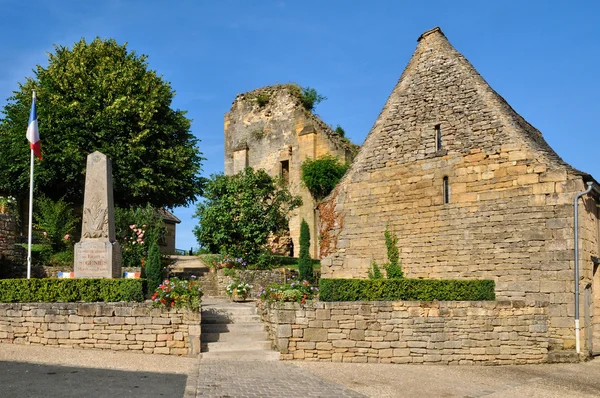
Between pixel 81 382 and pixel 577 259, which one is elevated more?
pixel 577 259

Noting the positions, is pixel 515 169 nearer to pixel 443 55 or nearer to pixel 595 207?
pixel 595 207

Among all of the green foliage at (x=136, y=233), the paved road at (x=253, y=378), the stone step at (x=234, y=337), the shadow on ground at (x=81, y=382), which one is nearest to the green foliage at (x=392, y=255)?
the paved road at (x=253, y=378)

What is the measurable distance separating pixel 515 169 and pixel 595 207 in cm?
238

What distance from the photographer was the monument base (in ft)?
48.0

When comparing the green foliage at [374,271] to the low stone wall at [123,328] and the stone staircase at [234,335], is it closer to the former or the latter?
the stone staircase at [234,335]

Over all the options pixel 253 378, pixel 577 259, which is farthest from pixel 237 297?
pixel 577 259

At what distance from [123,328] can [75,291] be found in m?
1.57

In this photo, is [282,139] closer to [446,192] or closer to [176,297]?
[446,192]

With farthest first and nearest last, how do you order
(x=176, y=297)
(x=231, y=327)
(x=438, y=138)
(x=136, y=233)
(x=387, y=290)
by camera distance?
1. (x=136, y=233)
2. (x=438, y=138)
3. (x=231, y=327)
4. (x=387, y=290)
5. (x=176, y=297)

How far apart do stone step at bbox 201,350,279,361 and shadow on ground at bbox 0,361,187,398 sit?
6.52ft

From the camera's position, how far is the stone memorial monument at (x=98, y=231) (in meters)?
14.7

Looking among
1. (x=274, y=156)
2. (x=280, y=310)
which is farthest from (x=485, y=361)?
(x=274, y=156)

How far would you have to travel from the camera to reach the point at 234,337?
1274 cm

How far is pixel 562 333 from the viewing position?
1299cm
